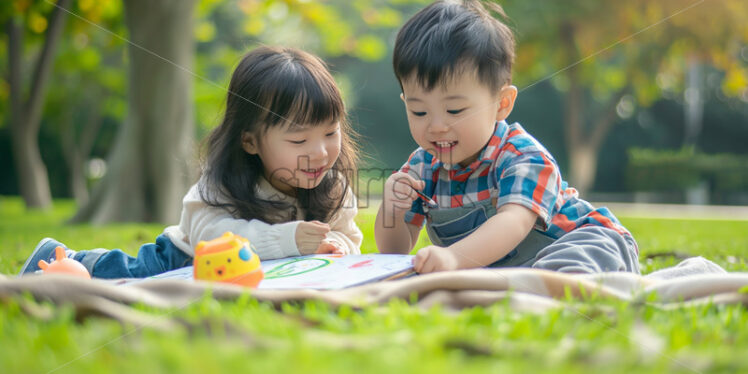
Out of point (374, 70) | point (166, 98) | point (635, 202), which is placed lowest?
point (635, 202)

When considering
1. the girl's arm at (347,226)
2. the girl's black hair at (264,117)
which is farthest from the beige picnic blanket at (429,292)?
the girl's arm at (347,226)

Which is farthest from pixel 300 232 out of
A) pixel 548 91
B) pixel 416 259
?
pixel 548 91

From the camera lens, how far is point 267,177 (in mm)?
2863

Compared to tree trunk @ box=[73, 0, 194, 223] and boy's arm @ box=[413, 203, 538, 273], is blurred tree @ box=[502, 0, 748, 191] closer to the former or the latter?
tree trunk @ box=[73, 0, 194, 223]

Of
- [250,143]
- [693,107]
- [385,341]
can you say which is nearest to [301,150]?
[250,143]

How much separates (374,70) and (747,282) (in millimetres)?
12201

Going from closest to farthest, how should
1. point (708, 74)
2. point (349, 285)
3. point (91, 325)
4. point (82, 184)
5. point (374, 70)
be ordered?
point (91, 325) < point (349, 285) < point (374, 70) < point (82, 184) < point (708, 74)

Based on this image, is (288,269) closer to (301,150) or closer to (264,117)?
(301,150)

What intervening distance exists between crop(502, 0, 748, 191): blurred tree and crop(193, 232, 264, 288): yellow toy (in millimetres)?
9300

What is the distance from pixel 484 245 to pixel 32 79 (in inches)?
428

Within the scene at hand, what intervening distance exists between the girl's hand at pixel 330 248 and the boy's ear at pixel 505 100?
2.71ft

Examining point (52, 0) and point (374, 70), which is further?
point (374, 70)

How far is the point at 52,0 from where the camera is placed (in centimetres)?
863

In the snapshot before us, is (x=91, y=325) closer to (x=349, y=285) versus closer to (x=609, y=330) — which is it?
(x=349, y=285)
